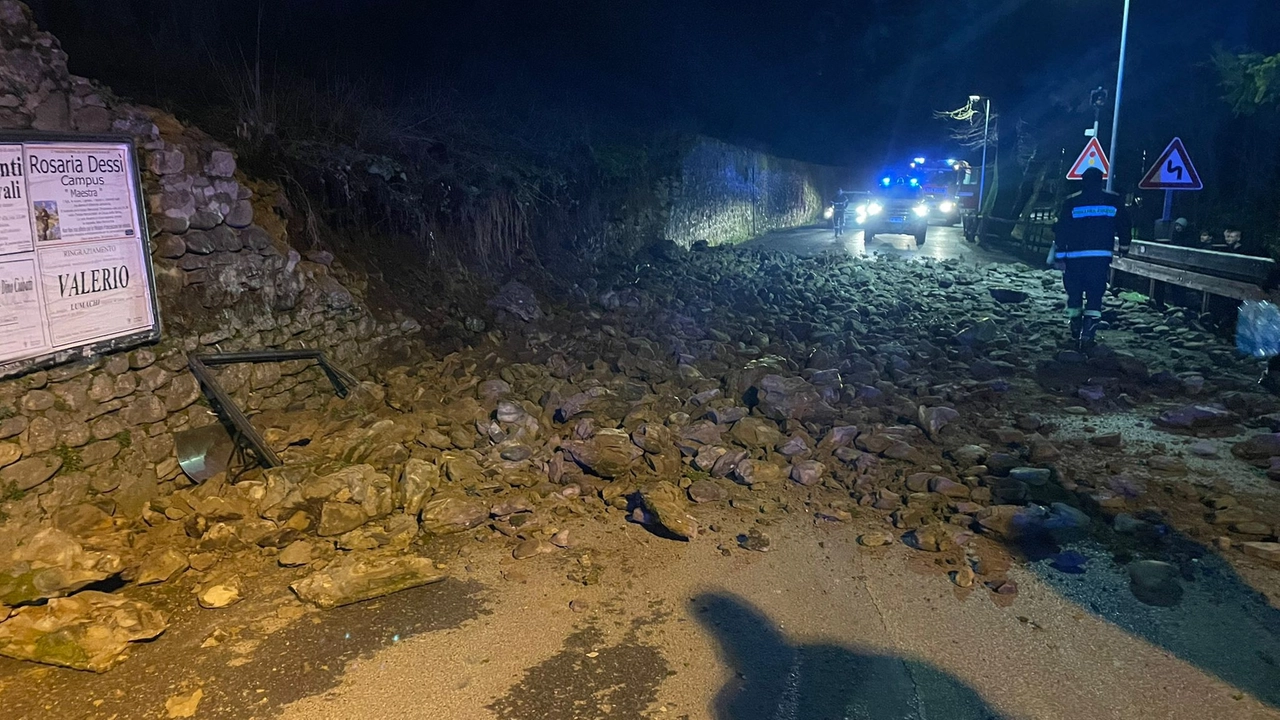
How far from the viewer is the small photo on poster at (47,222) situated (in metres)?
4.41

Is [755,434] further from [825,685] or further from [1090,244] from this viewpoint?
[1090,244]

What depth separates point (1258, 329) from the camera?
8.34m

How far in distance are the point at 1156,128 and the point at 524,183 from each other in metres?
21.0

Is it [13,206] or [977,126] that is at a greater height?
[977,126]

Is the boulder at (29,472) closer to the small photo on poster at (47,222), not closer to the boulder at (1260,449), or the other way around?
the small photo on poster at (47,222)

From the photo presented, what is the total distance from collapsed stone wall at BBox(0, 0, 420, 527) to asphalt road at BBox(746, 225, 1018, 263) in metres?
15.8

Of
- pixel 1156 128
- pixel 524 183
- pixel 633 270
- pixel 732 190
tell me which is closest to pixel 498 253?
pixel 524 183

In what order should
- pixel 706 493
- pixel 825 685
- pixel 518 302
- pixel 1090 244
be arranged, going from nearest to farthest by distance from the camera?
1. pixel 825 685
2. pixel 706 493
3. pixel 1090 244
4. pixel 518 302

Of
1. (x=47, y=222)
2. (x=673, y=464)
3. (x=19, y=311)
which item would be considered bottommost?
(x=673, y=464)

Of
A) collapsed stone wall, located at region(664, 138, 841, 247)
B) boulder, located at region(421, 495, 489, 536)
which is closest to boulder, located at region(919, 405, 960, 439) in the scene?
boulder, located at region(421, 495, 489, 536)

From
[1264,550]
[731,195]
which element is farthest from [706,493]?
[731,195]

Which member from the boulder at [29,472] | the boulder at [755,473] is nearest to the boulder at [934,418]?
the boulder at [755,473]

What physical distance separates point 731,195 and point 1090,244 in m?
17.0

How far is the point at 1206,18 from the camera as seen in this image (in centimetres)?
2394
